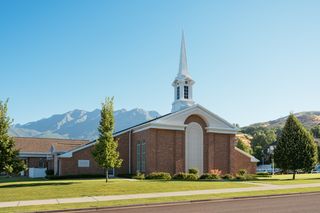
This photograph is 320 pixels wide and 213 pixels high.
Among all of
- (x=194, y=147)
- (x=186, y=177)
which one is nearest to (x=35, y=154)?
(x=194, y=147)

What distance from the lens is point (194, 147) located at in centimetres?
4222

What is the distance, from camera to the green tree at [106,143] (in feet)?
99.3

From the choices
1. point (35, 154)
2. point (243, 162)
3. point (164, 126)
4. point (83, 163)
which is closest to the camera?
point (164, 126)

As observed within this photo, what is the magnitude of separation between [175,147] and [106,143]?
39.1 feet

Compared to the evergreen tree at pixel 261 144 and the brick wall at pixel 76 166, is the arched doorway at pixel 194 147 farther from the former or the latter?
the evergreen tree at pixel 261 144

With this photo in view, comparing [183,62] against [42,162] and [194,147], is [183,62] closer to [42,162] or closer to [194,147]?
[194,147]

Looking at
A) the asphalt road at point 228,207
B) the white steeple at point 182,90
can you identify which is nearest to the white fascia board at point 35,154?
the white steeple at point 182,90

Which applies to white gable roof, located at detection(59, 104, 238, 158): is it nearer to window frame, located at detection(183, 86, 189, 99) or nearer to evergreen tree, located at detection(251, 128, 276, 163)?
window frame, located at detection(183, 86, 189, 99)

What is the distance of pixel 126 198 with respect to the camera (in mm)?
20125

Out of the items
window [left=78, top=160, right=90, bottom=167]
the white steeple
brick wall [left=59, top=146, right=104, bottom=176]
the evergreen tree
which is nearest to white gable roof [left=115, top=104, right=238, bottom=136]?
the white steeple

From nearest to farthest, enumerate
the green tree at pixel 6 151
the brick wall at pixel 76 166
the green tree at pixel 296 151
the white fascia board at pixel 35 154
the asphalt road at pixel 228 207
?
the asphalt road at pixel 228 207 → the green tree at pixel 6 151 → the brick wall at pixel 76 166 → the green tree at pixel 296 151 → the white fascia board at pixel 35 154

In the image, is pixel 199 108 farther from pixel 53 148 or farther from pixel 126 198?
pixel 126 198

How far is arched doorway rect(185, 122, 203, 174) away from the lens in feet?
137

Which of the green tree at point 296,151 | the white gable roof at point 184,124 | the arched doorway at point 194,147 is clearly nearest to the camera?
the white gable roof at point 184,124
